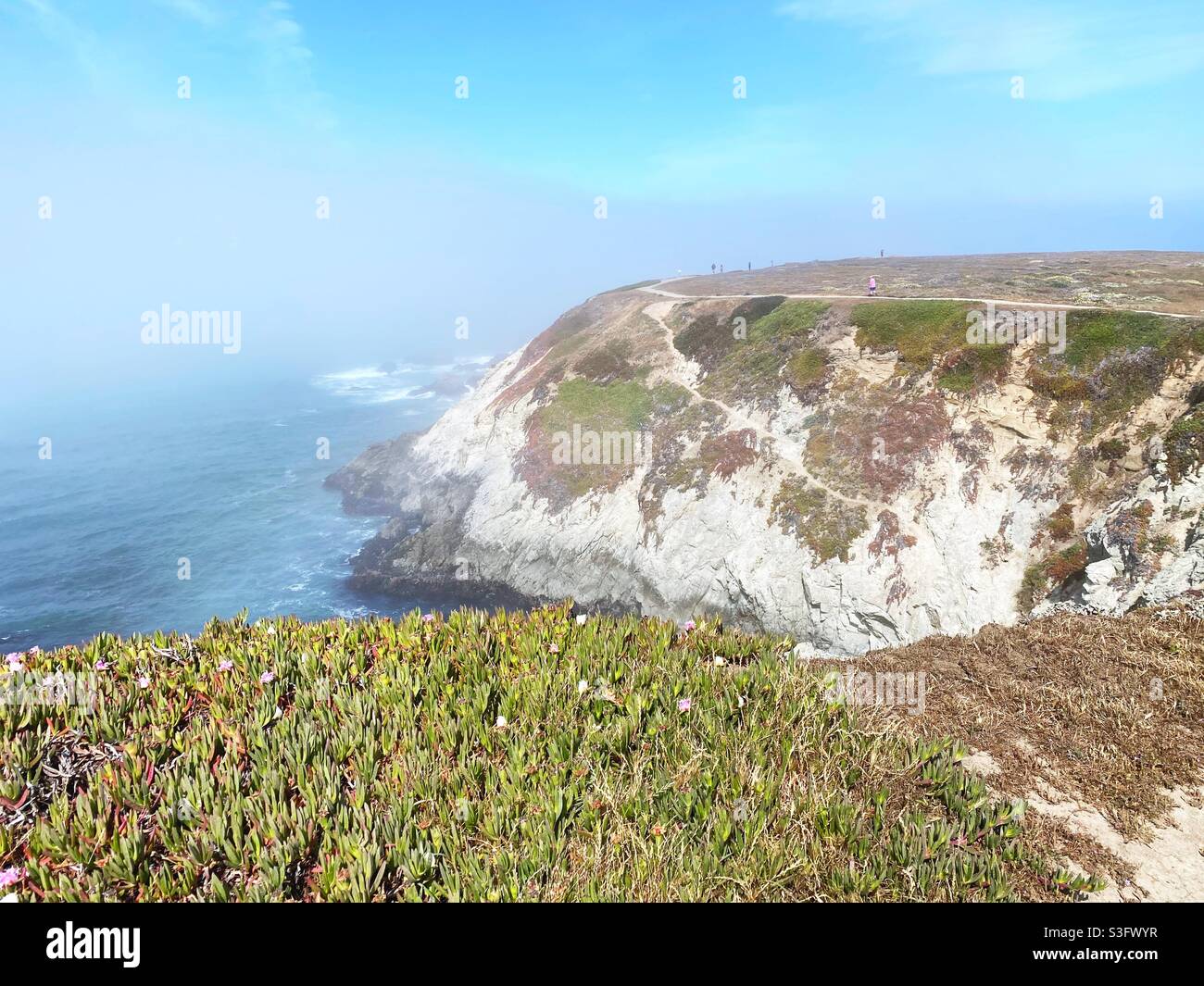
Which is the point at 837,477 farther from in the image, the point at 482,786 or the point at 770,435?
the point at 482,786

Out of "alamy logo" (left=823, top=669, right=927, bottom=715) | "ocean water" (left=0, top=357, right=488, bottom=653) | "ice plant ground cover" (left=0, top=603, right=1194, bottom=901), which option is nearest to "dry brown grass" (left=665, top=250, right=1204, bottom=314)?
"alamy logo" (left=823, top=669, right=927, bottom=715)

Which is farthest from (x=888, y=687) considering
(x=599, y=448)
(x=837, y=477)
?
(x=599, y=448)

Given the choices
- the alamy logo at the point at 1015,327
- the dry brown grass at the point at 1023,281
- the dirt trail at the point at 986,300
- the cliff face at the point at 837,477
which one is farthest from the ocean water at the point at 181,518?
the dry brown grass at the point at 1023,281

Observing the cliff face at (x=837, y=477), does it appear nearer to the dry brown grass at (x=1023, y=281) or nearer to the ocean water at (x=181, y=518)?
the dry brown grass at (x=1023, y=281)

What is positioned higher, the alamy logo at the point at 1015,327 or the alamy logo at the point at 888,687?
the alamy logo at the point at 1015,327
